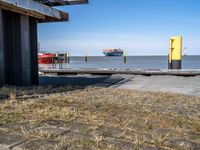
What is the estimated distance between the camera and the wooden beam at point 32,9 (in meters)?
7.12

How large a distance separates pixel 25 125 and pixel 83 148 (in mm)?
1055

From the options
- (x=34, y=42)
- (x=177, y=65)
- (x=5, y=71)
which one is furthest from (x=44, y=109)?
(x=177, y=65)

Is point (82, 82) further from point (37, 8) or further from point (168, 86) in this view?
point (37, 8)

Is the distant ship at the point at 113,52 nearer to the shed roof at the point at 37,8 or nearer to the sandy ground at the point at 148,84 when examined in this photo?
the sandy ground at the point at 148,84

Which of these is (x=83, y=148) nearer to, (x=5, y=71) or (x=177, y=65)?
(x=5, y=71)

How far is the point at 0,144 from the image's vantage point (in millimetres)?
2752

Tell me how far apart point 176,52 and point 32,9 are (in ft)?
33.7

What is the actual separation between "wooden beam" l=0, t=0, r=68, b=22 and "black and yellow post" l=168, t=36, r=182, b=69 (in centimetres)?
829

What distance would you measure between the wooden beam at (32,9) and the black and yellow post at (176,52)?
829cm

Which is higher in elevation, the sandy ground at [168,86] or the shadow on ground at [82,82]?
the shadow on ground at [82,82]

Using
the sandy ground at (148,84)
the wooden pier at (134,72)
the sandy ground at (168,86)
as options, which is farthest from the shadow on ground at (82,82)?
the wooden pier at (134,72)

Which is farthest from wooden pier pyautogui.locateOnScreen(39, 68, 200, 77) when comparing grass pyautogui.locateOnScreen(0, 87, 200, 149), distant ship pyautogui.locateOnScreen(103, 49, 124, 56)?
distant ship pyautogui.locateOnScreen(103, 49, 124, 56)

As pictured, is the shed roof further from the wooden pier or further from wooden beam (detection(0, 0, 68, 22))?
the wooden pier

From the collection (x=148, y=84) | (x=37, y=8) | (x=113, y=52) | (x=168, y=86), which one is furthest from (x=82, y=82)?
(x=113, y=52)
